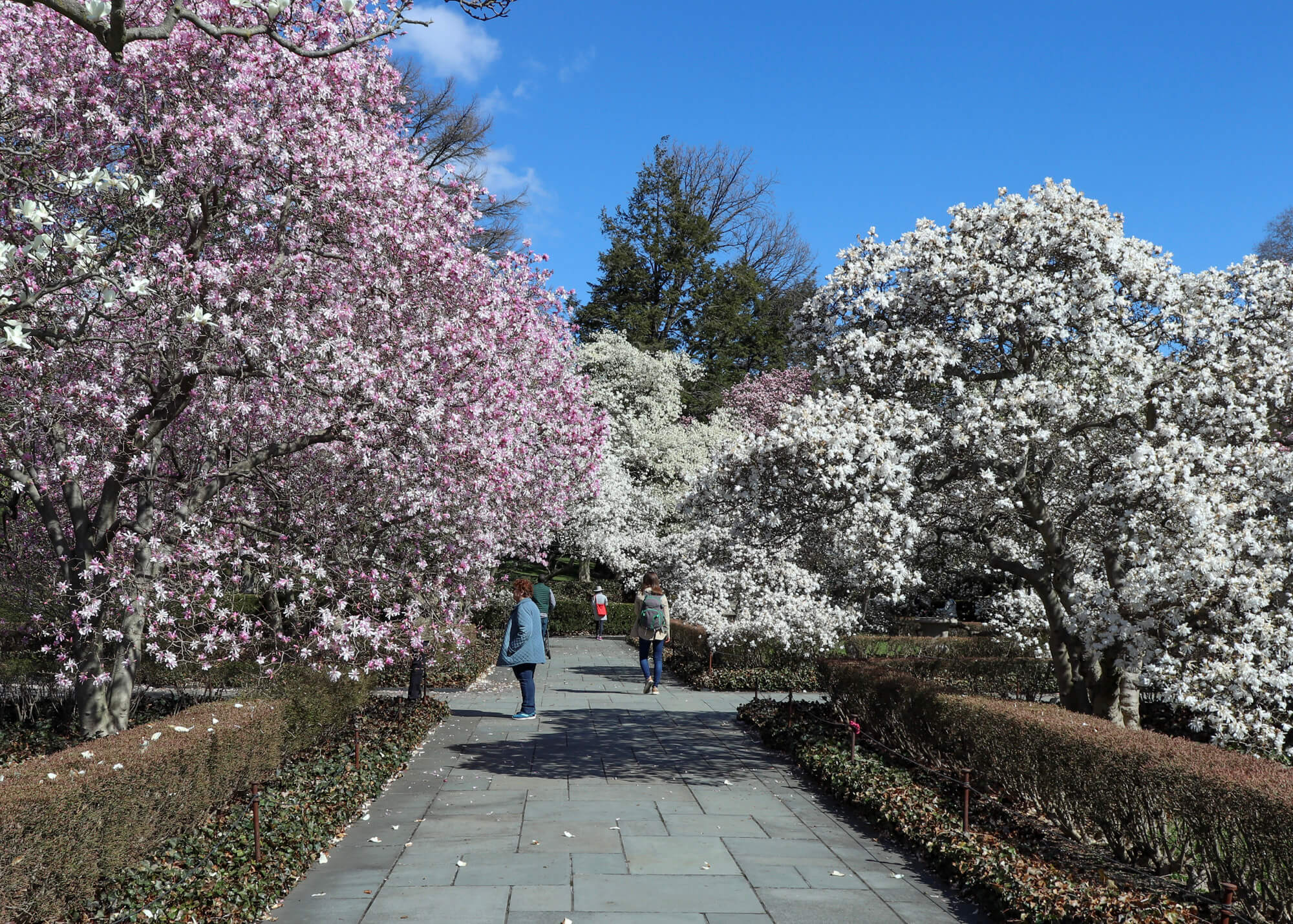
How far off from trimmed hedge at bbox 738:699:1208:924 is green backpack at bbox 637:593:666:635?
17.8ft

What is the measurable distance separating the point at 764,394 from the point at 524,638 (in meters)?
27.5

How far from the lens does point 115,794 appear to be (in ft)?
17.8

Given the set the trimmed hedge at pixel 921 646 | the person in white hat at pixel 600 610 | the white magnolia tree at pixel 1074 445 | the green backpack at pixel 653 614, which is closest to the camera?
the white magnolia tree at pixel 1074 445

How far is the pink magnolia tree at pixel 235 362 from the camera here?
8.56 m

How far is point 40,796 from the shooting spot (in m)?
4.89

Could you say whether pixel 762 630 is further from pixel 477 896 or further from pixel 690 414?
pixel 690 414

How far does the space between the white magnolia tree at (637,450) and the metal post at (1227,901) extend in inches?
993

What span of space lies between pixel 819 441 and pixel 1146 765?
3.60m

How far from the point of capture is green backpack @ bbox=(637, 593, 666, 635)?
615 inches

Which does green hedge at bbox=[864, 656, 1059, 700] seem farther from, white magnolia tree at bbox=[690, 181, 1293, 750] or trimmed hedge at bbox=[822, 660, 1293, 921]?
trimmed hedge at bbox=[822, 660, 1293, 921]

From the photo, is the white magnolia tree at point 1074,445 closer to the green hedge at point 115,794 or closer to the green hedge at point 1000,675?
the green hedge at point 115,794

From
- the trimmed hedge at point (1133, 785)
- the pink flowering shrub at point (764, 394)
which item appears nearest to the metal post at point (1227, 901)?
the trimmed hedge at point (1133, 785)

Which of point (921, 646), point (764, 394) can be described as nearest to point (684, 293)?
point (764, 394)

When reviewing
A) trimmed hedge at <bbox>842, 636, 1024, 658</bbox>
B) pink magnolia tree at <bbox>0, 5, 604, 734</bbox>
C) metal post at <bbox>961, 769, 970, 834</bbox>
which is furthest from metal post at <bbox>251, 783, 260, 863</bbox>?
trimmed hedge at <bbox>842, 636, 1024, 658</bbox>
